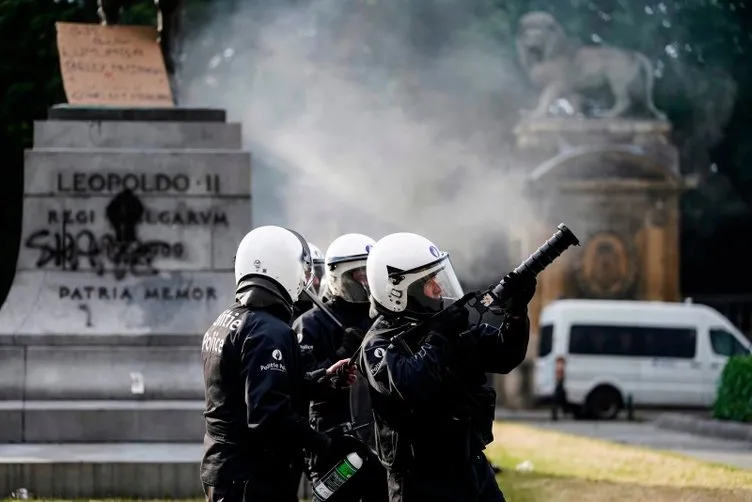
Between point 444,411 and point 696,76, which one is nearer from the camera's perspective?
point 444,411

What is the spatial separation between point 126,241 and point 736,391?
→ 967 cm

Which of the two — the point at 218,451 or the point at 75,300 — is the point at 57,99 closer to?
the point at 75,300

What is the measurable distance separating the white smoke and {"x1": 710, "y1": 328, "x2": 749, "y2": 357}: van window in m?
8.42

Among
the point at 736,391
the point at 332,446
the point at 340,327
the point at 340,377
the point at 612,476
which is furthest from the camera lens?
the point at 736,391

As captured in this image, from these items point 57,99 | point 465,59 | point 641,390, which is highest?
point 465,59

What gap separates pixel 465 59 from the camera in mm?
35500

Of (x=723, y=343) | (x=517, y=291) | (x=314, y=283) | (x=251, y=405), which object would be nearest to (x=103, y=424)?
(x=314, y=283)

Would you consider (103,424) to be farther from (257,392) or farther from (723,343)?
(723,343)

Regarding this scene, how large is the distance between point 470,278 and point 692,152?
6142mm

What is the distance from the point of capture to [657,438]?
20250 millimetres

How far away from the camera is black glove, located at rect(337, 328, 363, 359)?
8.31 meters

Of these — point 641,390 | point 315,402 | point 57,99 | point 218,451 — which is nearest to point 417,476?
point 218,451

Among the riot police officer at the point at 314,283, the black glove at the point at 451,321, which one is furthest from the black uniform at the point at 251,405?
the riot police officer at the point at 314,283

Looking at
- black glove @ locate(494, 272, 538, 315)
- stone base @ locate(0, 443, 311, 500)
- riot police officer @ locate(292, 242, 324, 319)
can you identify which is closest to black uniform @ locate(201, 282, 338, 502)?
black glove @ locate(494, 272, 538, 315)
